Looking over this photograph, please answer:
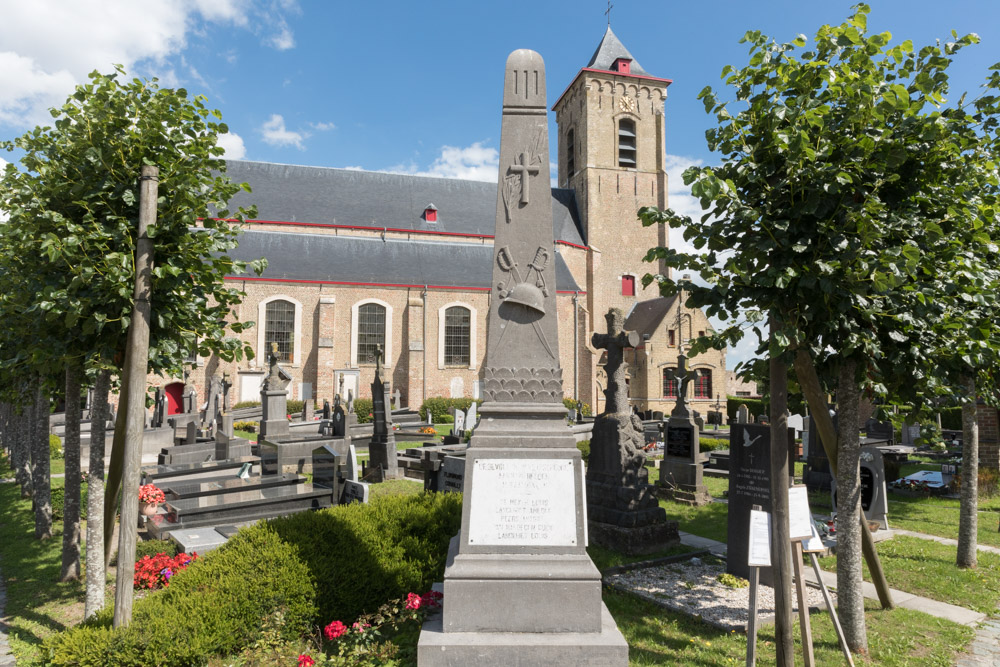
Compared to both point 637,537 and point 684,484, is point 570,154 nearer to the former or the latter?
point 684,484

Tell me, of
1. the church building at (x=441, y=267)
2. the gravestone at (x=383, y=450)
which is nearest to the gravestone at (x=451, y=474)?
the gravestone at (x=383, y=450)

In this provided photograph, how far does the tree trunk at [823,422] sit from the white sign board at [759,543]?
0.96m

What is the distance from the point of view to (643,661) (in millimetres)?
4211

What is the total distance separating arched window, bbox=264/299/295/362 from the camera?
28.0 m

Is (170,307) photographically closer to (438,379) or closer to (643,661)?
(643,661)

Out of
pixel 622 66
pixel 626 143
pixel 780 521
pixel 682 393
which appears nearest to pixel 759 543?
pixel 780 521

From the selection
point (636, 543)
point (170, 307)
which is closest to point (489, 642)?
point (170, 307)

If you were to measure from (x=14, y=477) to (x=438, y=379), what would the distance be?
1822 centimetres

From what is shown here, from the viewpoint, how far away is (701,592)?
581cm

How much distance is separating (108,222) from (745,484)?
6.22 m

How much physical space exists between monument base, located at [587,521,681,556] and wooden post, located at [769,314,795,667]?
301 cm

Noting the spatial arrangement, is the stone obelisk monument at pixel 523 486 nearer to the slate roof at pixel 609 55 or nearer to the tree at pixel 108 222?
the tree at pixel 108 222

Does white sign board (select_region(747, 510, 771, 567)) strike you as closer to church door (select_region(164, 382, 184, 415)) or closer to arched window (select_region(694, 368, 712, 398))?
arched window (select_region(694, 368, 712, 398))

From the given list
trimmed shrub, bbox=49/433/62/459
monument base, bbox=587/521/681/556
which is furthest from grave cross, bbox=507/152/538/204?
trimmed shrub, bbox=49/433/62/459
